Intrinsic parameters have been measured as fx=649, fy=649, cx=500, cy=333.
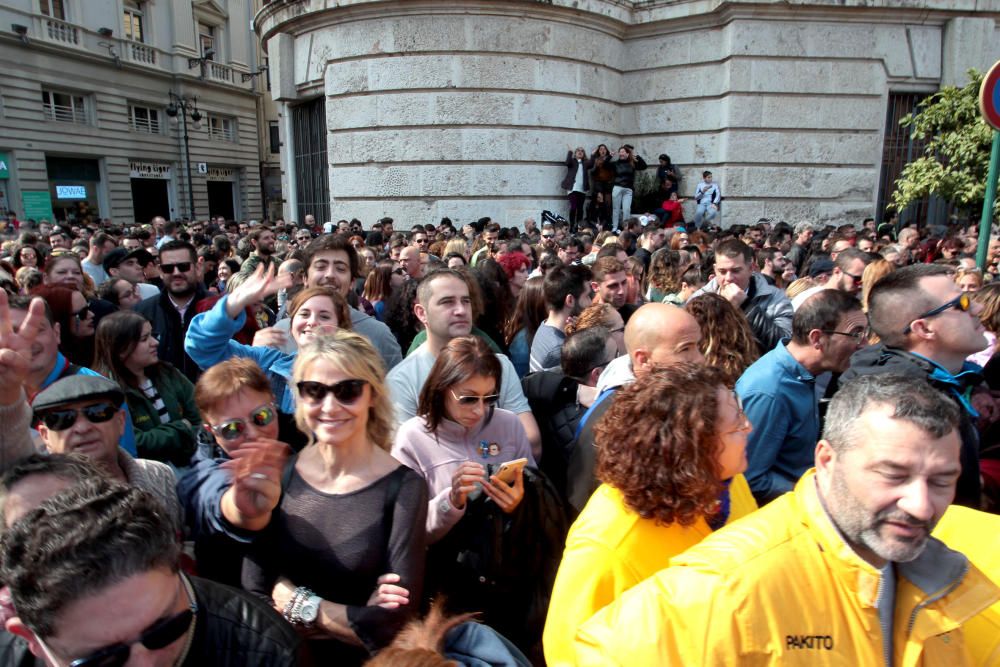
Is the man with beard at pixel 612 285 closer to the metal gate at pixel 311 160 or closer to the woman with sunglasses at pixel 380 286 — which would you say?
the woman with sunglasses at pixel 380 286

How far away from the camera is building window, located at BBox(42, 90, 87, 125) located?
88.9ft

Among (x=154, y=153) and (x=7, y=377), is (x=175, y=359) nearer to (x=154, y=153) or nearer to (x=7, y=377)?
(x=7, y=377)

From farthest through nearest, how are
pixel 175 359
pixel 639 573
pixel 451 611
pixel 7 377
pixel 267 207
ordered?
pixel 267 207
pixel 175 359
pixel 451 611
pixel 7 377
pixel 639 573

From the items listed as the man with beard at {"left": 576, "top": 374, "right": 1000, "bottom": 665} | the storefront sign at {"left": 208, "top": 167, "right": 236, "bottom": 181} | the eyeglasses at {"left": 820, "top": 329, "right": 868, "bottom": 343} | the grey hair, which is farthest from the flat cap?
the storefront sign at {"left": 208, "top": 167, "right": 236, "bottom": 181}

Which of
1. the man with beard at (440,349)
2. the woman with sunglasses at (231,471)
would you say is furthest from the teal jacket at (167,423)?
the man with beard at (440,349)

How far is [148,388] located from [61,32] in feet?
103

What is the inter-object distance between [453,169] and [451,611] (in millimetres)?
12220

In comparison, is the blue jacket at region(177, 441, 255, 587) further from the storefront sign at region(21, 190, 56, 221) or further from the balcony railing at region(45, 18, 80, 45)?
the balcony railing at region(45, 18, 80, 45)

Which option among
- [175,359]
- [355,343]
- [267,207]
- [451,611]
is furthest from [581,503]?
[267,207]

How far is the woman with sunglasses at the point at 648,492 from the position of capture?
1864 millimetres

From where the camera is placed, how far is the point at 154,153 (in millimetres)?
32219

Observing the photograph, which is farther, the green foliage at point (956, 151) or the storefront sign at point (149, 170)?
the storefront sign at point (149, 170)

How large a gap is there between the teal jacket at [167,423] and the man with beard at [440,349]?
3.59 ft

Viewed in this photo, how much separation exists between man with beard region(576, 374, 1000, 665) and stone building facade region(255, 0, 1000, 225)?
12.9 m
